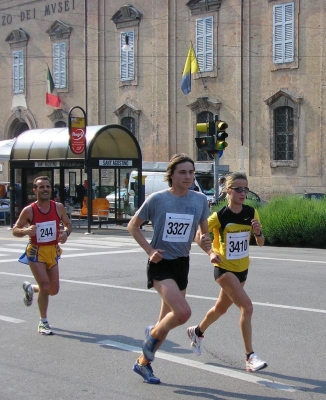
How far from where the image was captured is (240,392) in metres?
5.55

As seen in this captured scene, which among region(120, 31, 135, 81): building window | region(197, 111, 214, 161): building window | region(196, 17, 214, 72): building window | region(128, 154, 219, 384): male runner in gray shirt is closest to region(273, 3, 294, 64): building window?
region(196, 17, 214, 72): building window

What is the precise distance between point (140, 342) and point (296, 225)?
1178 cm

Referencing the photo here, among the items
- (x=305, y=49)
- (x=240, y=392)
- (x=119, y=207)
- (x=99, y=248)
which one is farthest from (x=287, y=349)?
(x=305, y=49)

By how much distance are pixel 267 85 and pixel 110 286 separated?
24076 millimetres

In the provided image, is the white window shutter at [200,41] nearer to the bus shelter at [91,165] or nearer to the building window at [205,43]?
the building window at [205,43]

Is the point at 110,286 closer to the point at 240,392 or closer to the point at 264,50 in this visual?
the point at 240,392

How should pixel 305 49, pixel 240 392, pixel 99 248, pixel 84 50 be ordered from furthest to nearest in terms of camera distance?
1. pixel 84 50
2. pixel 305 49
3. pixel 99 248
4. pixel 240 392

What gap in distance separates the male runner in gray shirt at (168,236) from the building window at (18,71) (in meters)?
38.8

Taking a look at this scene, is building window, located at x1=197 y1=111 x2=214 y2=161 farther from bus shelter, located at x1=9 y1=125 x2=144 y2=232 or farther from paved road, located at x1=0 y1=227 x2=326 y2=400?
paved road, located at x1=0 y1=227 x2=326 y2=400

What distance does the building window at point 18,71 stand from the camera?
43.2 meters

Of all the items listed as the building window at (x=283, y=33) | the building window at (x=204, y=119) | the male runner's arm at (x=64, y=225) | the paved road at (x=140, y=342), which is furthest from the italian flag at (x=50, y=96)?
the male runner's arm at (x=64, y=225)

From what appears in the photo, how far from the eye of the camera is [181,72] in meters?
36.3

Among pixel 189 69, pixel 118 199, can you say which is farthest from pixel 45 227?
pixel 189 69

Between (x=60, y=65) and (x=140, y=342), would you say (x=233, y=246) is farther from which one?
(x=60, y=65)
